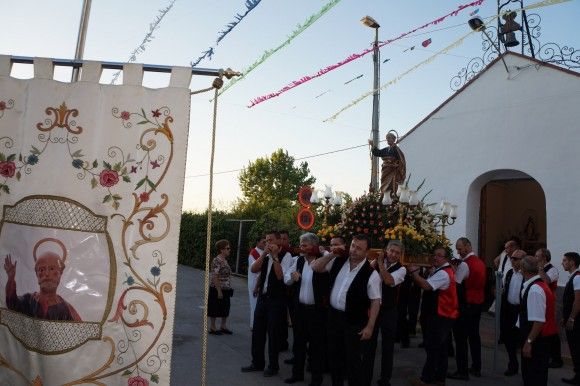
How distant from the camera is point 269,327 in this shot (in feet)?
22.7

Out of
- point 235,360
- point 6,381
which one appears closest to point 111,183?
point 6,381

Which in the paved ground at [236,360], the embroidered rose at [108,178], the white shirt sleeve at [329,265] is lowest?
the paved ground at [236,360]

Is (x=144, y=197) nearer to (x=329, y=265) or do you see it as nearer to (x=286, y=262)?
(x=329, y=265)

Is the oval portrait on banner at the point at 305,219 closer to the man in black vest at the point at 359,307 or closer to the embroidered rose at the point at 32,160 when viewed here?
the man in black vest at the point at 359,307

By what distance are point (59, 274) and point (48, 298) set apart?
163mm

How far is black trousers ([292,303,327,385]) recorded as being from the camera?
21.0ft

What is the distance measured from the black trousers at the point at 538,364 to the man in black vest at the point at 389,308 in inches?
64.0

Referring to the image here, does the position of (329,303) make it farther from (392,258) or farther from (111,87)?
(111,87)

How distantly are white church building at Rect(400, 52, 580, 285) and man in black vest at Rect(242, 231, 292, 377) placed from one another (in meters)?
6.70

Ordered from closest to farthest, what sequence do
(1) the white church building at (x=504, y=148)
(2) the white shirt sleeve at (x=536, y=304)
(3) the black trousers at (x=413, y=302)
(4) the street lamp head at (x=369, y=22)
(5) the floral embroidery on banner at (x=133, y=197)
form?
(5) the floral embroidery on banner at (x=133, y=197) → (2) the white shirt sleeve at (x=536, y=304) → (3) the black trousers at (x=413, y=302) → (1) the white church building at (x=504, y=148) → (4) the street lamp head at (x=369, y=22)

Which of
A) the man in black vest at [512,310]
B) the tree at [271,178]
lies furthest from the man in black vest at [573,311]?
the tree at [271,178]

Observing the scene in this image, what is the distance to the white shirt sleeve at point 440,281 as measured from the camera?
6598mm

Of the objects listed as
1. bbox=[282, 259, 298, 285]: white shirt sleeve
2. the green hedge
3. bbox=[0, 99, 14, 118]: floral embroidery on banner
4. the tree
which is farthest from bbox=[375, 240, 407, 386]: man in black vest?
the tree

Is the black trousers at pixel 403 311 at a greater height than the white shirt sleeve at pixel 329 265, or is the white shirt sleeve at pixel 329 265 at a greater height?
the white shirt sleeve at pixel 329 265
